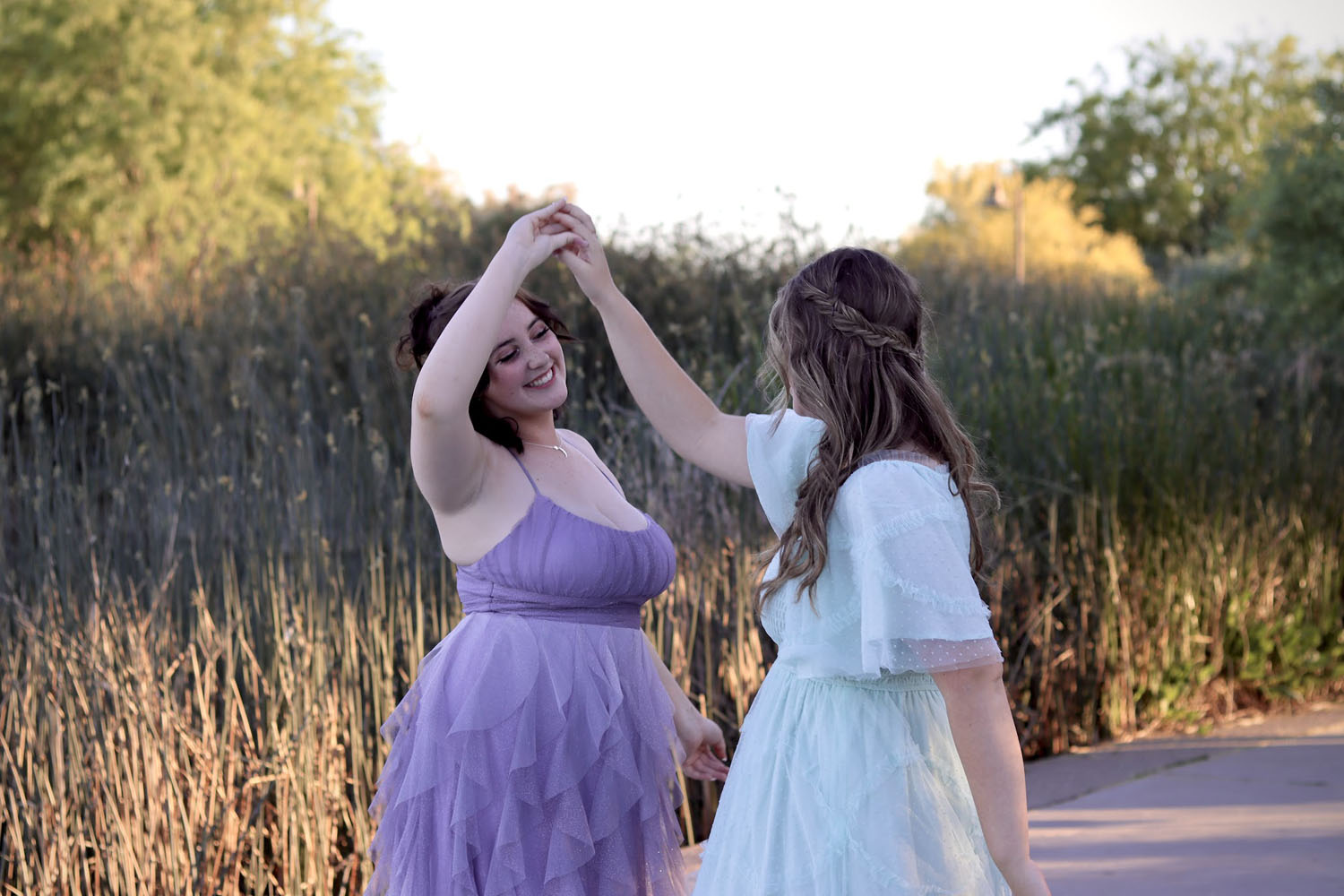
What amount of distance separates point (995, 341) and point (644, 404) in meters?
4.78

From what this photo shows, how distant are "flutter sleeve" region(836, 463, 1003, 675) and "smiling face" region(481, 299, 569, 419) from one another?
843mm

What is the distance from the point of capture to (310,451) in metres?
4.70

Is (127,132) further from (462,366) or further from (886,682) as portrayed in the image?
(886,682)

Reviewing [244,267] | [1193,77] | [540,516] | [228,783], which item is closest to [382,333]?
[244,267]

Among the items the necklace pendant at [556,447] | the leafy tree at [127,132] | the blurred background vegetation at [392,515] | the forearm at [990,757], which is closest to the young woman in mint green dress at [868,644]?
the forearm at [990,757]

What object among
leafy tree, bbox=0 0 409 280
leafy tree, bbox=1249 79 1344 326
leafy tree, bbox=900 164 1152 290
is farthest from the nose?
leafy tree, bbox=900 164 1152 290

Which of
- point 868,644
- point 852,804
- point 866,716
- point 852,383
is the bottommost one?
point 852,804

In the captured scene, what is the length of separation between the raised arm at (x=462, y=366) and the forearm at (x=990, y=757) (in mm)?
894

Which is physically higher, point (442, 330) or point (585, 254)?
point (585, 254)

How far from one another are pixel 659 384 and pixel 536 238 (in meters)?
0.32

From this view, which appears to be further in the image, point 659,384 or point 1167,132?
point 1167,132

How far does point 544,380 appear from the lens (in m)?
2.48

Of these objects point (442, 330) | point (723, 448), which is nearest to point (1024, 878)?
point (723, 448)

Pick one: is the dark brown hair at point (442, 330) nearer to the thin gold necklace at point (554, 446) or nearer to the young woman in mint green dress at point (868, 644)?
the thin gold necklace at point (554, 446)
